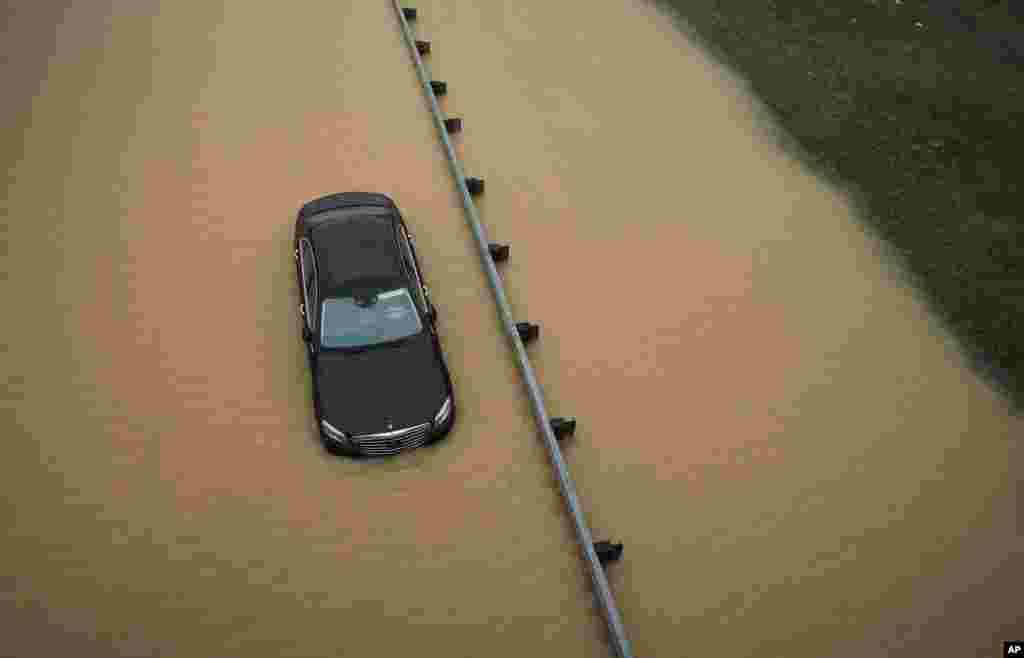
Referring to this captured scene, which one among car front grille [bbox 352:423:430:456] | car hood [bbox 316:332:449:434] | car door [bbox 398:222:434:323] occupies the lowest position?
car front grille [bbox 352:423:430:456]

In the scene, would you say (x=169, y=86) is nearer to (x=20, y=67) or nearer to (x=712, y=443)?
(x=20, y=67)

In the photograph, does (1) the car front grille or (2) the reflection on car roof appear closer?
(1) the car front grille

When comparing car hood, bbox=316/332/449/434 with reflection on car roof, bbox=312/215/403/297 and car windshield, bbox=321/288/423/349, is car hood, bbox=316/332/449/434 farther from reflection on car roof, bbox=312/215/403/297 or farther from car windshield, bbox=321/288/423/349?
reflection on car roof, bbox=312/215/403/297

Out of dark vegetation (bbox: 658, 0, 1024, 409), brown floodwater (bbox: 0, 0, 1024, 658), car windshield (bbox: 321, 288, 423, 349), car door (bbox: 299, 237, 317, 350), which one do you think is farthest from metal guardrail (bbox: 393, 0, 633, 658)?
dark vegetation (bbox: 658, 0, 1024, 409)

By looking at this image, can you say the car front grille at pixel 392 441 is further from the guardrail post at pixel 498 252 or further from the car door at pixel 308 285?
the guardrail post at pixel 498 252

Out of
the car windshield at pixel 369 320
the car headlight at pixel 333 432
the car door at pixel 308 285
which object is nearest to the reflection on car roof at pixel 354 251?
the car door at pixel 308 285
